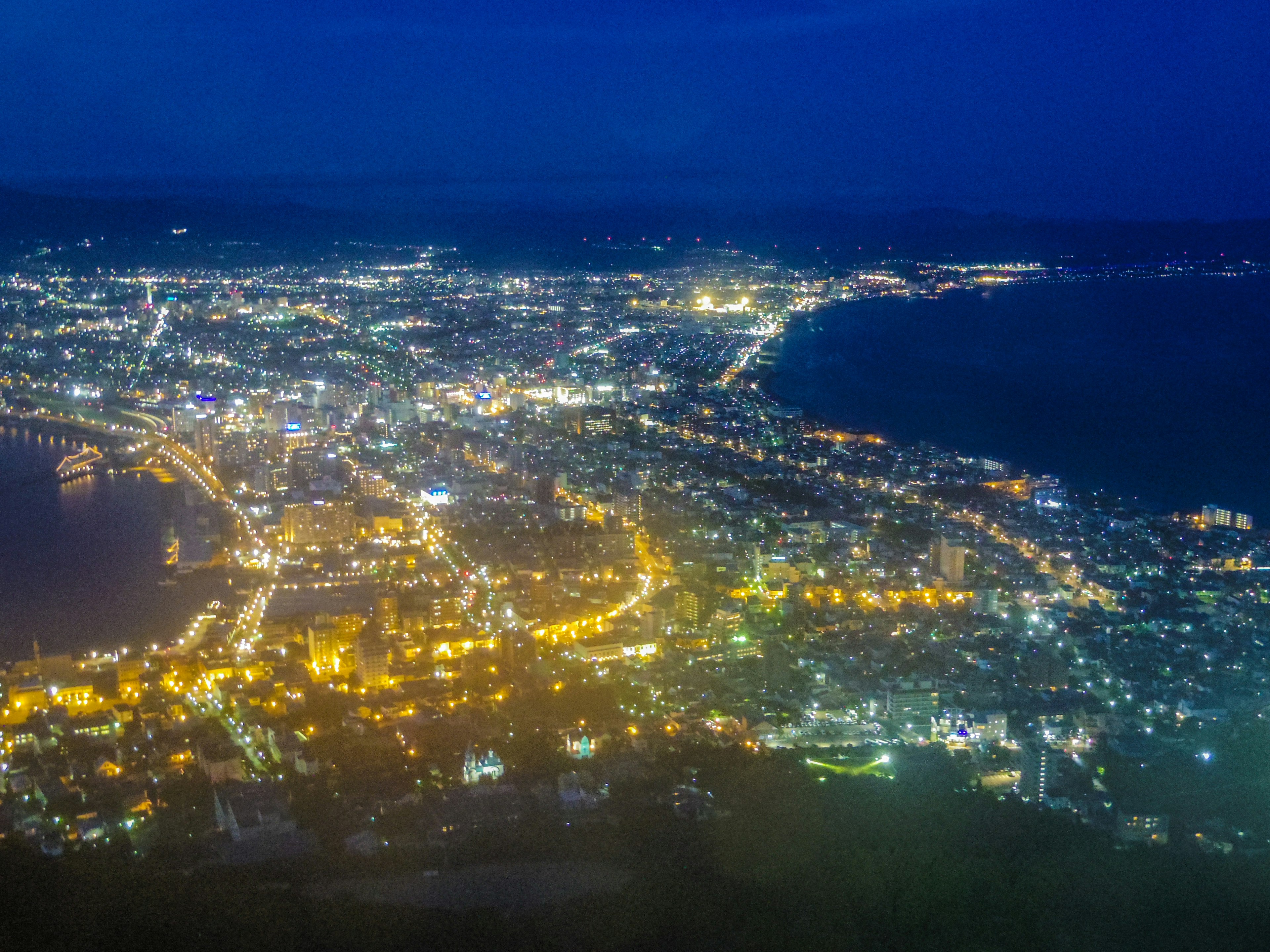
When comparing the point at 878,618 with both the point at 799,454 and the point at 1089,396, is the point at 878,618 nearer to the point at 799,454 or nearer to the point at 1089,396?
the point at 799,454

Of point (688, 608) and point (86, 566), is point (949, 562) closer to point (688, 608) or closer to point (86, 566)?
point (688, 608)

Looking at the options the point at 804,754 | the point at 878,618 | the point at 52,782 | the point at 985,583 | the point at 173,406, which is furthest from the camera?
the point at 173,406

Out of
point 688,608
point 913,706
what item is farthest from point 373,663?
point 913,706

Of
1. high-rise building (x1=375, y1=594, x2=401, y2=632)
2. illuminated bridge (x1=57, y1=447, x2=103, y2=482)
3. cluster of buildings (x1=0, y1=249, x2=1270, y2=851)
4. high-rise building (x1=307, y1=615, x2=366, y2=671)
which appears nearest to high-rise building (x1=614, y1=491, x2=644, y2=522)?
cluster of buildings (x1=0, y1=249, x2=1270, y2=851)

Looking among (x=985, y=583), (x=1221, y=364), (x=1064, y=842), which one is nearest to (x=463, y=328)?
(x=1221, y=364)

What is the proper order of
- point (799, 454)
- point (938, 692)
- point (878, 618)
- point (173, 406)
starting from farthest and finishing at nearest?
point (173, 406) → point (799, 454) → point (878, 618) → point (938, 692)

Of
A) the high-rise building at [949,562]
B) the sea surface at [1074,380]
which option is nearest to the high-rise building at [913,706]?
the high-rise building at [949,562]
